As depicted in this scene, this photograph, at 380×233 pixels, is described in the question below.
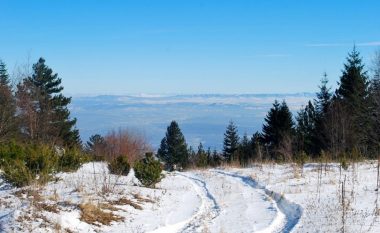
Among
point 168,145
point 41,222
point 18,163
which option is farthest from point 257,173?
point 168,145

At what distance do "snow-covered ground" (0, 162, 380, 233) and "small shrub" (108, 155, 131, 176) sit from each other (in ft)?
6.45

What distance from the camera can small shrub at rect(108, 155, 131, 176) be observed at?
1855 centimetres

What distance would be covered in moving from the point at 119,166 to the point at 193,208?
21.9 ft

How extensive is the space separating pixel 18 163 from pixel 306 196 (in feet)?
25.8

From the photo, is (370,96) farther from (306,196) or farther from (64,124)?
(306,196)

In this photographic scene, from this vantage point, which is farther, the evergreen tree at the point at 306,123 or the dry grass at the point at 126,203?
the evergreen tree at the point at 306,123

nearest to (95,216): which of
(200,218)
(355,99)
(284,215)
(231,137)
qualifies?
(200,218)

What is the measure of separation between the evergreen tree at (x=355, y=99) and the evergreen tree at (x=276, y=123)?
1034cm

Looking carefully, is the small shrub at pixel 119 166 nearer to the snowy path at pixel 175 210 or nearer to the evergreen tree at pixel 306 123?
the snowy path at pixel 175 210

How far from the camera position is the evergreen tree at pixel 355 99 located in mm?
41281

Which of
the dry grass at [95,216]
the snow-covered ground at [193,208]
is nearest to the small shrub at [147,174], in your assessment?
the snow-covered ground at [193,208]

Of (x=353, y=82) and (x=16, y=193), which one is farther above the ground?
(x=353, y=82)

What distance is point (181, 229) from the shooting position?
33.1 feet

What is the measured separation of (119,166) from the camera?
61.7ft
